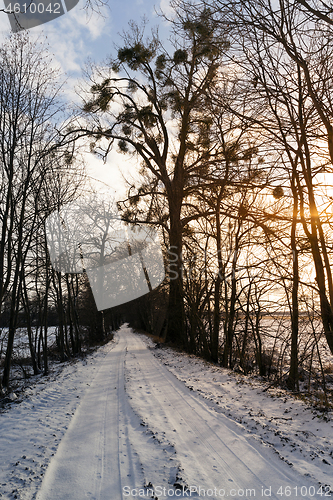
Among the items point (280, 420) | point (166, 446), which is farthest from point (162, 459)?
point (280, 420)

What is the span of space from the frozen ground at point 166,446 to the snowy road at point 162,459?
0.01m

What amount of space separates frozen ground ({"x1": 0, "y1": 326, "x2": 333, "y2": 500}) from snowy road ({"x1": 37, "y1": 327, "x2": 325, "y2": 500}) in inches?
0.4

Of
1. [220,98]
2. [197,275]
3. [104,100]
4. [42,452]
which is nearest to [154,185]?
[104,100]

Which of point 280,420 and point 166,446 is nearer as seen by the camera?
point 166,446

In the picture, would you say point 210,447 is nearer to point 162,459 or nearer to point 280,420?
point 162,459

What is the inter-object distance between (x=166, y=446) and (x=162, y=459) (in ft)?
1.08

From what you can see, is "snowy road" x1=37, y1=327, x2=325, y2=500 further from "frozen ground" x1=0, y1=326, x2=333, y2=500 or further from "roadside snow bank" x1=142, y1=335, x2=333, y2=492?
"roadside snow bank" x1=142, y1=335, x2=333, y2=492

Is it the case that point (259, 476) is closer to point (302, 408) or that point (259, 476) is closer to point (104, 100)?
point (302, 408)

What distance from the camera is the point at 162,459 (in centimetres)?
311

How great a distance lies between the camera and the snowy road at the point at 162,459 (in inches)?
101

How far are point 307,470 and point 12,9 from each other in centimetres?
653

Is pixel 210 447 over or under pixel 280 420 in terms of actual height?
over

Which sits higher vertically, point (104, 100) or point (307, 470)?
point (104, 100)

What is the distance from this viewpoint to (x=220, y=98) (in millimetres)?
4438
